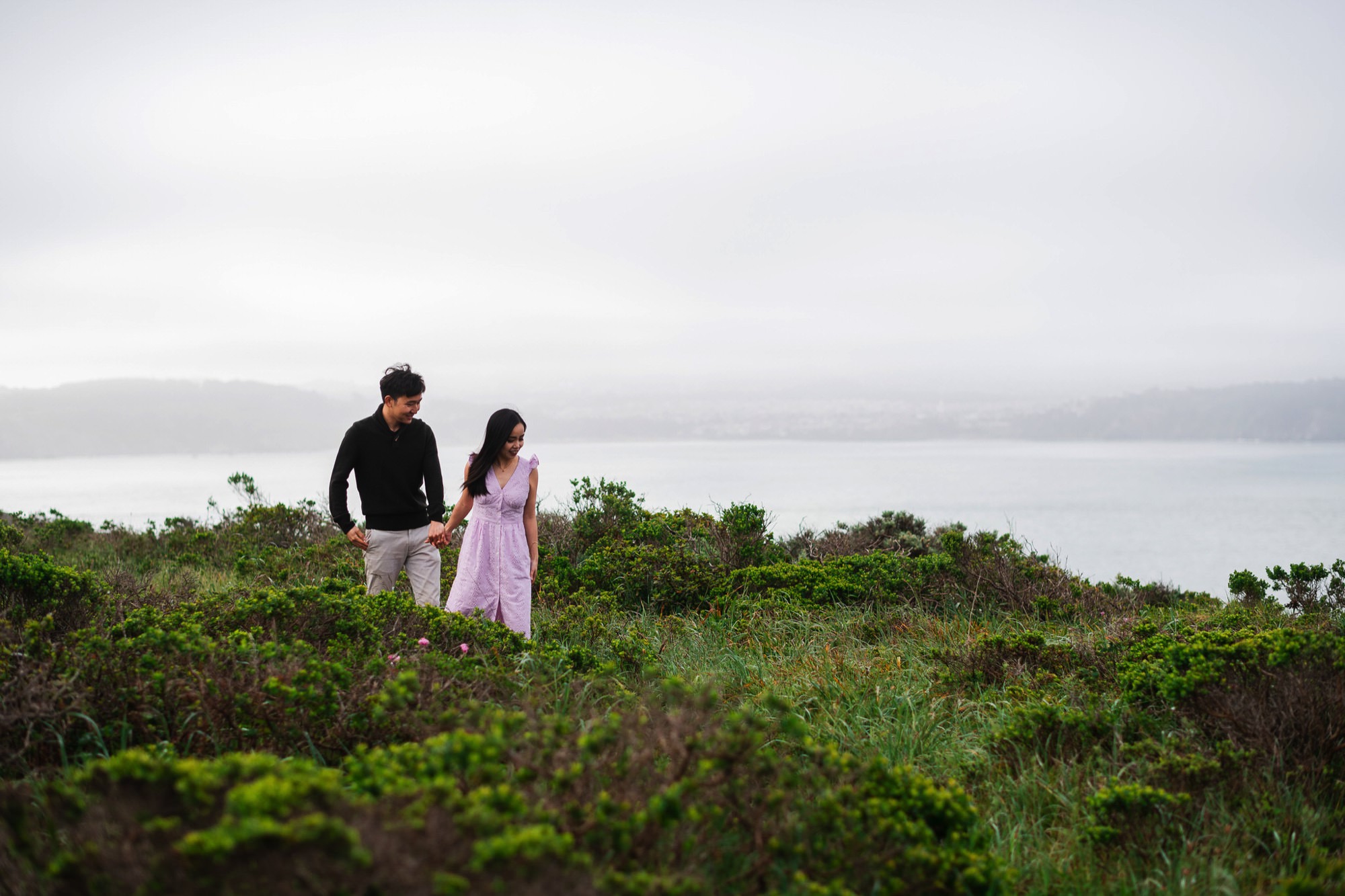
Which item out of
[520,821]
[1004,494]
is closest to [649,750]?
[520,821]

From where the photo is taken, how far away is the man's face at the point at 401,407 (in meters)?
5.76

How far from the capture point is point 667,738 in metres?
2.60

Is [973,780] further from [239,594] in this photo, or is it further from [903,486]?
[903,486]

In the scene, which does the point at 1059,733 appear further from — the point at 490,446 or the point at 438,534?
the point at 438,534

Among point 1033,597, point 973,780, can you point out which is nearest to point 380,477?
point 973,780

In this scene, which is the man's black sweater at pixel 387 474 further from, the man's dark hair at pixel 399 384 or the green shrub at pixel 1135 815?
the green shrub at pixel 1135 815

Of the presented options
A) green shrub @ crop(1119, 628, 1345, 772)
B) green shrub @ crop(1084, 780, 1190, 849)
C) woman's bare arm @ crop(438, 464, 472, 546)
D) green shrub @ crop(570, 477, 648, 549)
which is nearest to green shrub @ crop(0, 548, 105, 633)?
woman's bare arm @ crop(438, 464, 472, 546)

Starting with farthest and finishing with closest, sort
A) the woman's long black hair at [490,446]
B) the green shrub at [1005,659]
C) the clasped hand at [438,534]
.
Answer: the clasped hand at [438,534], the woman's long black hair at [490,446], the green shrub at [1005,659]

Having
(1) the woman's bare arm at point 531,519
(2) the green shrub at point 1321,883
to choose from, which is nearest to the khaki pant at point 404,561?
(1) the woman's bare arm at point 531,519

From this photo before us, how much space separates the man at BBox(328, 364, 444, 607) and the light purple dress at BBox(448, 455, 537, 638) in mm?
327

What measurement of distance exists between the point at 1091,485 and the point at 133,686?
55254 mm

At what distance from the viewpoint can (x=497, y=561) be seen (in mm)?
5793

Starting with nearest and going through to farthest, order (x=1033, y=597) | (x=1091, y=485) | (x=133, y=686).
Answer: (x=133, y=686)
(x=1033, y=597)
(x=1091, y=485)

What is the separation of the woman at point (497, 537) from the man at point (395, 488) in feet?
0.98
